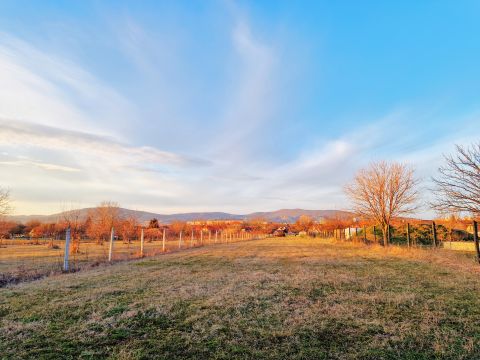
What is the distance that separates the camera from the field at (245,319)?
310cm

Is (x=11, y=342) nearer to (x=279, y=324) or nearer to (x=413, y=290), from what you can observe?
(x=279, y=324)

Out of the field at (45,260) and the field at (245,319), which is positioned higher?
the field at (245,319)

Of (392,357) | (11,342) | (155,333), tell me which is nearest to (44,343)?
(11,342)

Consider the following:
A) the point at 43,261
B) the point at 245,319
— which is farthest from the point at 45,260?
the point at 245,319

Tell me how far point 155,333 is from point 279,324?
1.59 meters

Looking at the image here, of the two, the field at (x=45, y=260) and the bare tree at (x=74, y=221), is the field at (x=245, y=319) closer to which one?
the field at (x=45, y=260)

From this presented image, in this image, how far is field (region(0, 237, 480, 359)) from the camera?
3.10 meters

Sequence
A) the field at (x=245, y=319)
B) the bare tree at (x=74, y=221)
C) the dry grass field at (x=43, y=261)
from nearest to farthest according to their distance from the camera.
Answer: the field at (x=245, y=319) < the dry grass field at (x=43, y=261) < the bare tree at (x=74, y=221)

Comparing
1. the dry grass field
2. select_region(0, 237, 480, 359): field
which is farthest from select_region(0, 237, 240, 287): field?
select_region(0, 237, 480, 359): field

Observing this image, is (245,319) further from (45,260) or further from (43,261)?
(45,260)

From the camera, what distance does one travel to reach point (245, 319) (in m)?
4.14

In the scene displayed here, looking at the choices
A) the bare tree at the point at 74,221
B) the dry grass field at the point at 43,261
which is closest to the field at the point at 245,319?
the dry grass field at the point at 43,261

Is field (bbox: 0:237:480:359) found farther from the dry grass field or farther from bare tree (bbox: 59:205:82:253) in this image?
bare tree (bbox: 59:205:82:253)

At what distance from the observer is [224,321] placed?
406 cm
